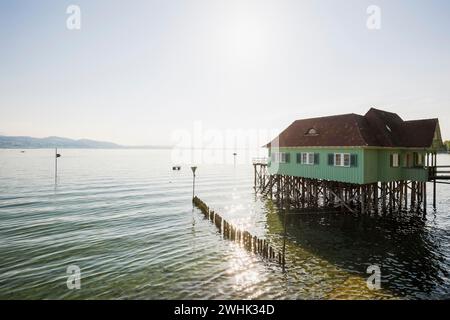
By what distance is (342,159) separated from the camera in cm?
2777

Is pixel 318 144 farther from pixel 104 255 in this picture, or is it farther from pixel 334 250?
pixel 104 255

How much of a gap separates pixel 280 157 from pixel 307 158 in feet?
14.4

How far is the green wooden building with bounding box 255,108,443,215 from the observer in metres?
27.2

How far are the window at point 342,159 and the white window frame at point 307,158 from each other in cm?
288

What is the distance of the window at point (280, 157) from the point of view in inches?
1347

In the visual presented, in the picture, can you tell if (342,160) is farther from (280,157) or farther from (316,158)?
(280,157)

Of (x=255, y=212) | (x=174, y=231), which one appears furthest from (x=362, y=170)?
(x=174, y=231)

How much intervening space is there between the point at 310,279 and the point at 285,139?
2156cm

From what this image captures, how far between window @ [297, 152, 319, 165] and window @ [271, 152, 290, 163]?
1.93 meters

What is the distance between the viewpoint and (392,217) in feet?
92.8

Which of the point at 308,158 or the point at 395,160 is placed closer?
the point at 395,160

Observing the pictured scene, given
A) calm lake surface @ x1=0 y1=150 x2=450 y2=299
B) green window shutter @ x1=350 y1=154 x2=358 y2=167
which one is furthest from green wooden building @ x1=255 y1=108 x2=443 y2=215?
calm lake surface @ x1=0 y1=150 x2=450 y2=299

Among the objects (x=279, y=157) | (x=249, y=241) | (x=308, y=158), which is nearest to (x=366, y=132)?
(x=308, y=158)

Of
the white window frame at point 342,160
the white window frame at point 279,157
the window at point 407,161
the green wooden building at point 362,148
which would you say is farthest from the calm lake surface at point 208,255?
the white window frame at point 279,157
